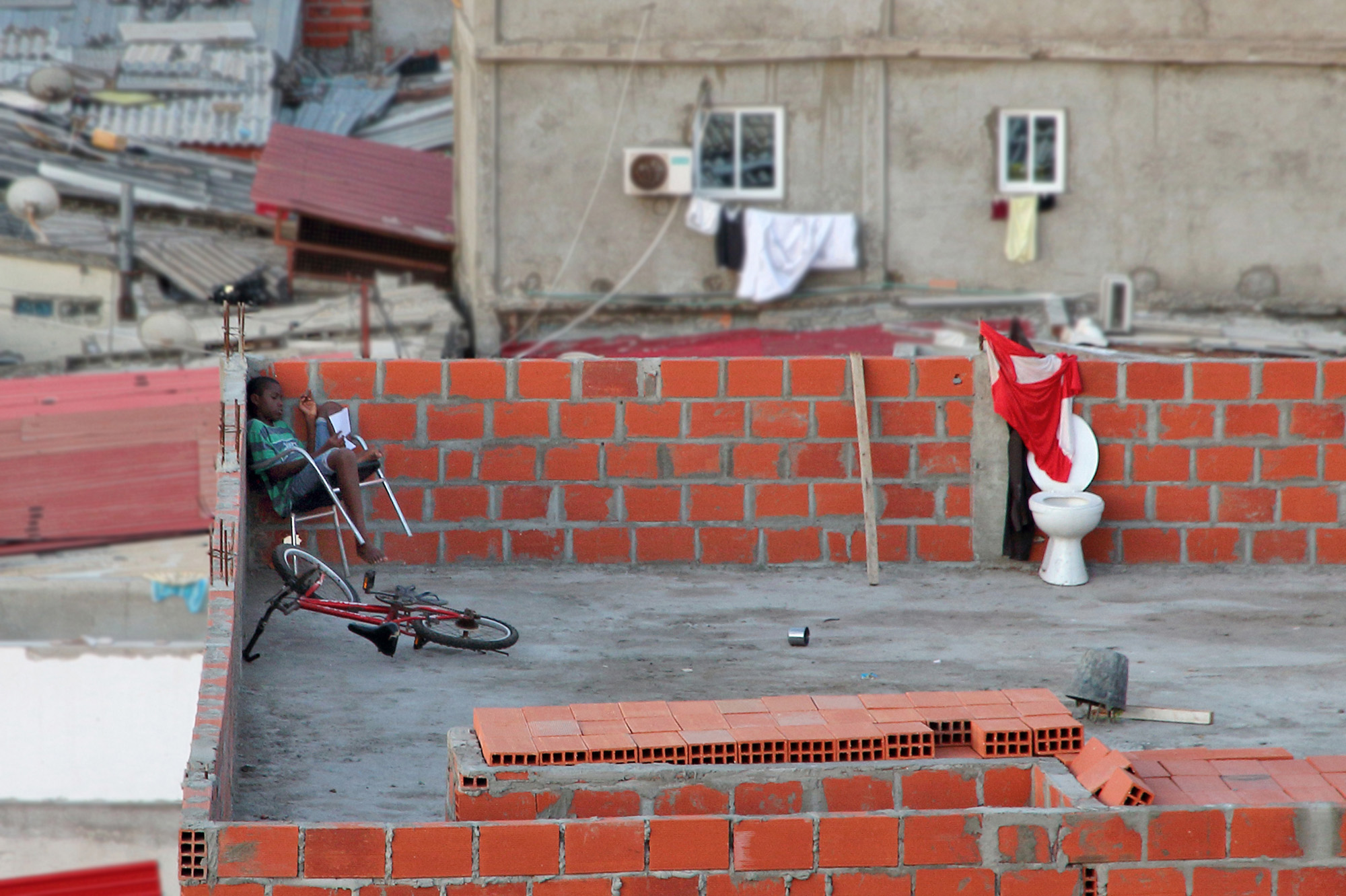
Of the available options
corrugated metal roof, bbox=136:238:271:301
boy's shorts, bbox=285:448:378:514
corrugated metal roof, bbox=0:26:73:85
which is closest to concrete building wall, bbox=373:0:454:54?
corrugated metal roof, bbox=0:26:73:85

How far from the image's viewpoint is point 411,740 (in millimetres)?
6797

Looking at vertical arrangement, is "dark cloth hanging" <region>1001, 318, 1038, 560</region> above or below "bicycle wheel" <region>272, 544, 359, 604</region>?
above

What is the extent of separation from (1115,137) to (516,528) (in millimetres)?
11122

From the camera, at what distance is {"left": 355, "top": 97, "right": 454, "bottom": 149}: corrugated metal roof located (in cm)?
2617

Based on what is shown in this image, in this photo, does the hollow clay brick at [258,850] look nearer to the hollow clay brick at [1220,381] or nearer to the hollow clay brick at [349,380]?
the hollow clay brick at [349,380]

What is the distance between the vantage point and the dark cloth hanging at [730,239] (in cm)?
1836

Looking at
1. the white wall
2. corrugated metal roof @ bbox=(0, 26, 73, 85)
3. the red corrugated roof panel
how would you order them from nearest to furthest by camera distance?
the red corrugated roof panel → the white wall → corrugated metal roof @ bbox=(0, 26, 73, 85)

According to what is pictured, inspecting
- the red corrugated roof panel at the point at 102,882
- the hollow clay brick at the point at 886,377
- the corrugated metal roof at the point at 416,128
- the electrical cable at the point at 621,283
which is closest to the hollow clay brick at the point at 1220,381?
the hollow clay brick at the point at 886,377

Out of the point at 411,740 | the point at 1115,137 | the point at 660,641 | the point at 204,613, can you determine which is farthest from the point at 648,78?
the point at 411,740

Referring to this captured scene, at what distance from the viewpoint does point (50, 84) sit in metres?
24.0

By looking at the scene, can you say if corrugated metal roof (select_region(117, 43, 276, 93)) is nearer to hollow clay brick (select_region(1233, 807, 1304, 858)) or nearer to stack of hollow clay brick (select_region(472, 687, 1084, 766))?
stack of hollow clay brick (select_region(472, 687, 1084, 766))

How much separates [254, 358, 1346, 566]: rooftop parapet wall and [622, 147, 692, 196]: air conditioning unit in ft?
29.7

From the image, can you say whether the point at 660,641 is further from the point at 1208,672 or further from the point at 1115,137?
the point at 1115,137

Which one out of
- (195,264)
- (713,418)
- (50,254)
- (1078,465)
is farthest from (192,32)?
(1078,465)
